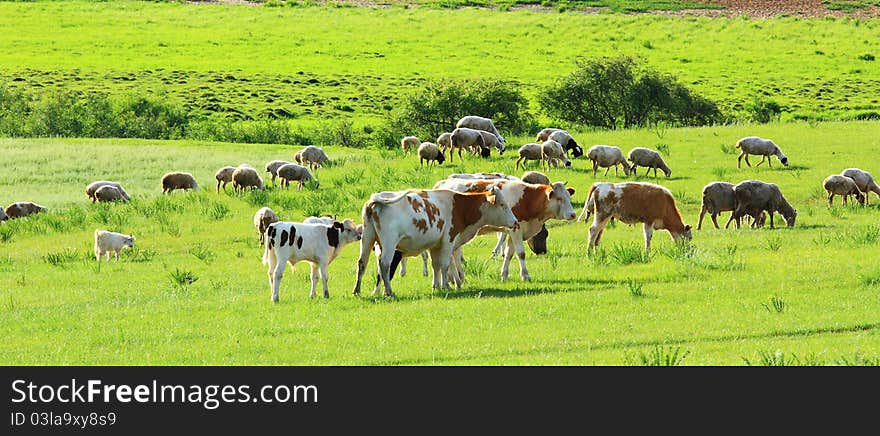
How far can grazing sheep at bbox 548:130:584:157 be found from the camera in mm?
43688

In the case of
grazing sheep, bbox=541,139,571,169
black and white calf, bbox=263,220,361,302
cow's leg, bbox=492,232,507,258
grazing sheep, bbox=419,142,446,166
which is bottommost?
grazing sheep, bbox=419,142,446,166

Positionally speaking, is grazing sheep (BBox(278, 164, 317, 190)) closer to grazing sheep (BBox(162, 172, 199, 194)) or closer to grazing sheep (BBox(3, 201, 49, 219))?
grazing sheep (BBox(162, 172, 199, 194))

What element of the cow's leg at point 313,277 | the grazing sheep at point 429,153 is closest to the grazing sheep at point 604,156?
the grazing sheep at point 429,153

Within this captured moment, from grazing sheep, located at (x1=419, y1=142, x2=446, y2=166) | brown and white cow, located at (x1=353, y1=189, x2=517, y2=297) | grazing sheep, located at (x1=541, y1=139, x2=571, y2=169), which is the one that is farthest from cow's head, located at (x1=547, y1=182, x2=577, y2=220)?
grazing sheep, located at (x1=419, y1=142, x2=446, y2=166)

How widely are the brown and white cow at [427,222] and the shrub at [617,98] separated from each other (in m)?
46.7

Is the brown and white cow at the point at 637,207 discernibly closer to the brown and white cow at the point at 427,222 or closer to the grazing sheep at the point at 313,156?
the brown and white cow at the point at 427,222

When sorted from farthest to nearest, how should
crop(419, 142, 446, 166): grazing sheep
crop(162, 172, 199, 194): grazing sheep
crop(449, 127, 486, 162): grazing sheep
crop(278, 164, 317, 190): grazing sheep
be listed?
crop(162, 172, 199, 194): grazing sheep → crop(449, 127, 486, 162): grazing sheep → crop(419, 142, 446, 166): grazing sheep → crop(278, 164, 317, 190): grazing sheep

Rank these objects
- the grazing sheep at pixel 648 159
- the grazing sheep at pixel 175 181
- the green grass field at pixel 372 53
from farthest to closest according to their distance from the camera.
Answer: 1. the green grass field at pixel 372 53
2. the grazing sheep at pixel 175 181
3. the grazing sheep at pixel 648 159

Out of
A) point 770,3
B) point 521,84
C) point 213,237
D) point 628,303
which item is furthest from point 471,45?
point 628,303

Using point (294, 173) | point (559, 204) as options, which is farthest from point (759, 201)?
point (294, 173)

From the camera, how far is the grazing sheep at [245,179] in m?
41.2

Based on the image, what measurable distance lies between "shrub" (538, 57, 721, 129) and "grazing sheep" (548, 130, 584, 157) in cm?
2285

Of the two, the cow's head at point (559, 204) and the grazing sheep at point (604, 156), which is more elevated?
the cow's head at point (559, 204)
